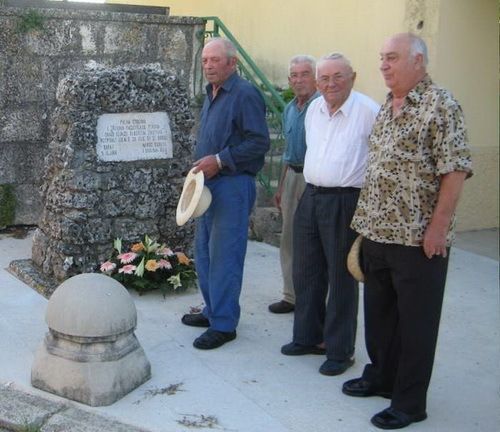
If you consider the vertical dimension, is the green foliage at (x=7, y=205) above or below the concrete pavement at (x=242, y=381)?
above

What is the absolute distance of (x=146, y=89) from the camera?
19.9 ft

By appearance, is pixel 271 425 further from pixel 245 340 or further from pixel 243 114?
pixel 243 114

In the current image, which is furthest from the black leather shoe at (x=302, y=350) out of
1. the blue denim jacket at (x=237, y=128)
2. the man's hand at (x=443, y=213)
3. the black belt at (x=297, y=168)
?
the man's hand at (x=443, y=213)

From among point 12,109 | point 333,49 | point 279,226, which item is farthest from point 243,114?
point 333,49

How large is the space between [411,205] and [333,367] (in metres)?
1.24

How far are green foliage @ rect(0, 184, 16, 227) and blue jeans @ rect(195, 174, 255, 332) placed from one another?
10.0 ft

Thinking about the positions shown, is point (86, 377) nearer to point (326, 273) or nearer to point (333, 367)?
point (333, 367)

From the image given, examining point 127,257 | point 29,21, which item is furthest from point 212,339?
point 29,21

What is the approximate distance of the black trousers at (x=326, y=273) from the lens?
4465 mm

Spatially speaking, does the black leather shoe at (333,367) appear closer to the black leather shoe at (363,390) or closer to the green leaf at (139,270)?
the black leather shoe at (363,390)

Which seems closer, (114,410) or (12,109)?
(114,410)

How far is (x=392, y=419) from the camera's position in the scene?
13.0 feet

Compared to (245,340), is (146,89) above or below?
above

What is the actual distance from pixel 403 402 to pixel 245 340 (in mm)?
1379
